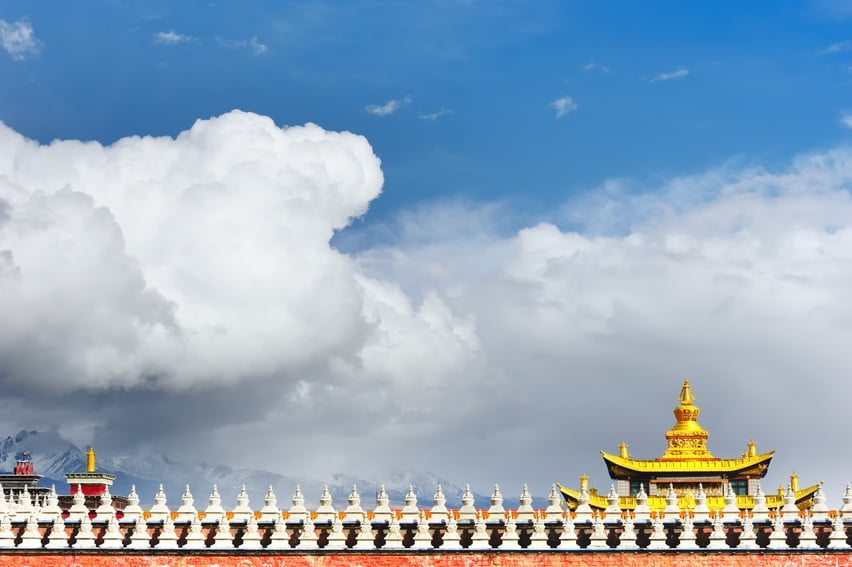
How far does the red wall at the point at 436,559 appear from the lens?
48094 mm

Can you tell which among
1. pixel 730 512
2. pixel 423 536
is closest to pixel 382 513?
pixel 423 536

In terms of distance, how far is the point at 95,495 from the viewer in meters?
70.8

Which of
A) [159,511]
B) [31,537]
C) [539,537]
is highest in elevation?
[159,511]

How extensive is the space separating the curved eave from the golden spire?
663 mm

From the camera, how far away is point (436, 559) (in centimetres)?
4928

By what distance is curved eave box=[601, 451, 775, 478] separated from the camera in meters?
66.1

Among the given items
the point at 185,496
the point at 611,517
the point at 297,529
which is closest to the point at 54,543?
the point at 185,496

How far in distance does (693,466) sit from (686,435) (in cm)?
213

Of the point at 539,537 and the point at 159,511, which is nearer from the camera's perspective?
the point at 539,537

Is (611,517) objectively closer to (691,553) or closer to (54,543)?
(691,553)

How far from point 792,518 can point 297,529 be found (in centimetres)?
1877

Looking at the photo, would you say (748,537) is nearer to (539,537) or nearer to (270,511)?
(539,537)

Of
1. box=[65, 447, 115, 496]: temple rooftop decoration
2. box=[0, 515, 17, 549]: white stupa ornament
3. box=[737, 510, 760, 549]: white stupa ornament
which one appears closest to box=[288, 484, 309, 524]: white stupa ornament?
box=[0, 515, 17, 549]: white stupa ornament

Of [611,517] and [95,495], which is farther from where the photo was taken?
[95,495]
